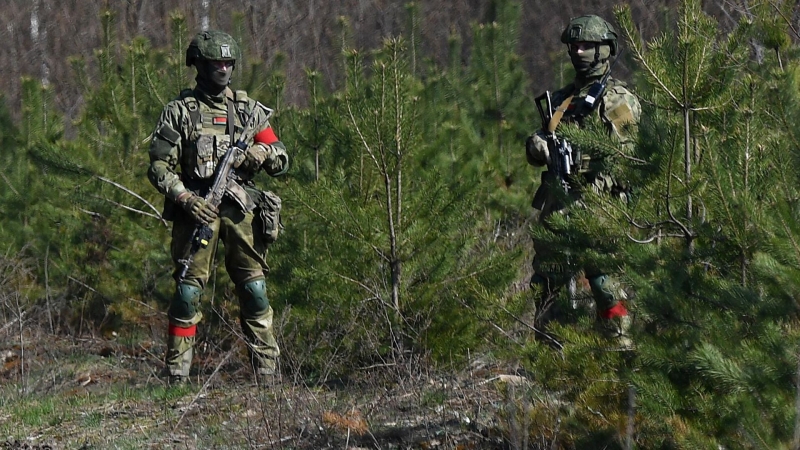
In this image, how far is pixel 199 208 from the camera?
6727 mm

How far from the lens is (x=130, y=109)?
967 centimetres

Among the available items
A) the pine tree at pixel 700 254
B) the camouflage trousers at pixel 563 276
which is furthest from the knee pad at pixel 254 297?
the pine tree at pixel 700 254

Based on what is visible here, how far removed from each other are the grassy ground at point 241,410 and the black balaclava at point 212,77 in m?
1.63

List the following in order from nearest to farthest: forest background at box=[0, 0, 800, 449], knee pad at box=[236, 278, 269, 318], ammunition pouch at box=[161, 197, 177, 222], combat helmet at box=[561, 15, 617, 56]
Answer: forest background at box=[0, 0, 800, 449]
combat helmet at box=[561, 15, 617, 56]
ammunition pouch at box=[161, 197, 177, 222]
knee pad at box=[236, 278, 269, 318]

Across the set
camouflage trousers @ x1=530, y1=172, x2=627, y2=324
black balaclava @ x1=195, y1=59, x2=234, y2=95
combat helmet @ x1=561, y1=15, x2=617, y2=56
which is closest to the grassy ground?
camouflage trousers @ x1=530, y1=172, x2=627, y2=324


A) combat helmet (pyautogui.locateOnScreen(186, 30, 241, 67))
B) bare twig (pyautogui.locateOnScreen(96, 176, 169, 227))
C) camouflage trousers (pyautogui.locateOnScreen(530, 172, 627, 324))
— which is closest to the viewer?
camouflage trousers (pyautogui.locateOnScreen(530, 172, 627, 324))

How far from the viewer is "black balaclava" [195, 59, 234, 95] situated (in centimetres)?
688

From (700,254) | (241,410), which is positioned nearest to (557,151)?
(241,410)

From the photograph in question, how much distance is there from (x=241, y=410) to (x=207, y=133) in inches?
65.5

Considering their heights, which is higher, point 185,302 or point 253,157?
point 253,157

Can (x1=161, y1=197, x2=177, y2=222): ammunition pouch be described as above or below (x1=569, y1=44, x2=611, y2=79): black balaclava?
below

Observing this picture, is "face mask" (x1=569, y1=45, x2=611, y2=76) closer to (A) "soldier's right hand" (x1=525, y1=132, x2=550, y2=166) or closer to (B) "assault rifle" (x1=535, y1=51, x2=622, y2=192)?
(B) "assault rifle" (x1=535, y1=51, x2=622, y2=192)

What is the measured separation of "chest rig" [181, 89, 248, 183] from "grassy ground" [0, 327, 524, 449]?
1.19m

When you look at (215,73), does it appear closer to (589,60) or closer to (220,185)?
(220,185)
